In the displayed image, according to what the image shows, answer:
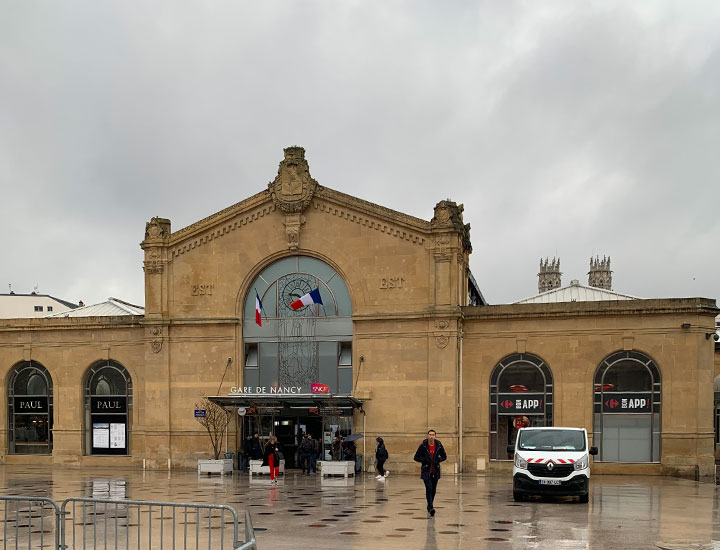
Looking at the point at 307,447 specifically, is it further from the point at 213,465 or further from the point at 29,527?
the point at 29,527

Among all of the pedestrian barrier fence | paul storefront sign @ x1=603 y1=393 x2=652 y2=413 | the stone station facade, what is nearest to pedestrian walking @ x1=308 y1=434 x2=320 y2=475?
the stone station facade

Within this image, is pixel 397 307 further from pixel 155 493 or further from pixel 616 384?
pixel 155 493

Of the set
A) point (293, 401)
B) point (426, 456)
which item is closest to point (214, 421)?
point (293, 401)

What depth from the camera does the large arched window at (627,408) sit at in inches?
1471

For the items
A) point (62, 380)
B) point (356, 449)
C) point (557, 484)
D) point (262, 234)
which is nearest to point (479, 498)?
point (557, 484)

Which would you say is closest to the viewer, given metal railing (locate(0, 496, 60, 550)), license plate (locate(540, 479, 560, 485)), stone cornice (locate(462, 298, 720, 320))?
metal railing (locate(0, 496, 60, 550))

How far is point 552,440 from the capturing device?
1071 inches

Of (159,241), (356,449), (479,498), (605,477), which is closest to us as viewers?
(479,498)

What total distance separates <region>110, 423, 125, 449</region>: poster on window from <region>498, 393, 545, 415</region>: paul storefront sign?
17635 mm

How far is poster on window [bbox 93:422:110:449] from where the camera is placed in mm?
43219

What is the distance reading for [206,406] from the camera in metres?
40.3

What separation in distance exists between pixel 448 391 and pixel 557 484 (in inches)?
521

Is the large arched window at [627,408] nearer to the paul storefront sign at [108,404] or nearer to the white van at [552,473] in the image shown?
the white van at [552,473]

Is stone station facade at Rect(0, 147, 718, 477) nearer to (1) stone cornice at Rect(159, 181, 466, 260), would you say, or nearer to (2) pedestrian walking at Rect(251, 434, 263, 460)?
(1) stone cornice at Rect(159, 181, 466, 260)
